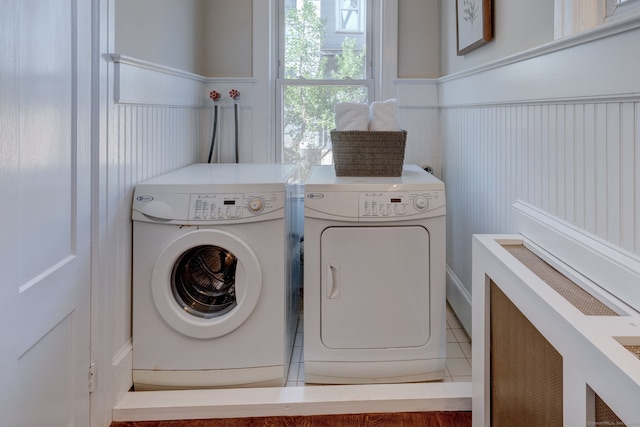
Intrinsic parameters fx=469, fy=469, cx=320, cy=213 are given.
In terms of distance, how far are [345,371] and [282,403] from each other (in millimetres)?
295

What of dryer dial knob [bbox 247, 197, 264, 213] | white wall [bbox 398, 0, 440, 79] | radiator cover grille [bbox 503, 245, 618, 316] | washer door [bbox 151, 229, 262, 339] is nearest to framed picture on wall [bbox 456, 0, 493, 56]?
white wall [bbox 398, 0, 440, 79]

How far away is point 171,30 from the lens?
2322 millimetres

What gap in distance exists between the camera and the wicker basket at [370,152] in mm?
2104

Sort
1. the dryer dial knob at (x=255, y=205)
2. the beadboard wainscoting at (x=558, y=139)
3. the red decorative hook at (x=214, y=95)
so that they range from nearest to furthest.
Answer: the beadboard wainscoting at (x=558, y=139)
the dryer dial knob at (x=255, y=205)
the red decorative hook at (x=214, y=95)

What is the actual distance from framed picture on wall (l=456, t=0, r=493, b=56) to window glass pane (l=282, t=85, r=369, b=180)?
767 mm

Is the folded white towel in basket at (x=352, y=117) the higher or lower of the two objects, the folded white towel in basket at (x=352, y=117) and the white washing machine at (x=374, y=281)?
the higher

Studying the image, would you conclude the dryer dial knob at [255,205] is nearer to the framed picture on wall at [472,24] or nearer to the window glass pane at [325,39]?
the framed picture on wall at [472,24]

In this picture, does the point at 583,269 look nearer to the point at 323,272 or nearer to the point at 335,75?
the point at 323,272

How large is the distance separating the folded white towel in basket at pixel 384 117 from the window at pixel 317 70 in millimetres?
864

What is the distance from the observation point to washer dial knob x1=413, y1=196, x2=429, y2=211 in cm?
187

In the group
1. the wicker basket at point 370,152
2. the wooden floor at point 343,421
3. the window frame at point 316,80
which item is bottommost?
the wooden floor at point 343,421

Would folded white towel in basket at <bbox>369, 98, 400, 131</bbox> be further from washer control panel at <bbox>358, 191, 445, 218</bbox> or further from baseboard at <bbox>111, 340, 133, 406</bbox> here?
baseboard at <bbox>111, 340, 133, 406</bbox>

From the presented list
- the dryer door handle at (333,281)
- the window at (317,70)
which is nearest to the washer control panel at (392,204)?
the dryer door handle at (333,281)

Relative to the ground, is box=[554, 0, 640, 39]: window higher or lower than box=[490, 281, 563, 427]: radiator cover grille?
higher
